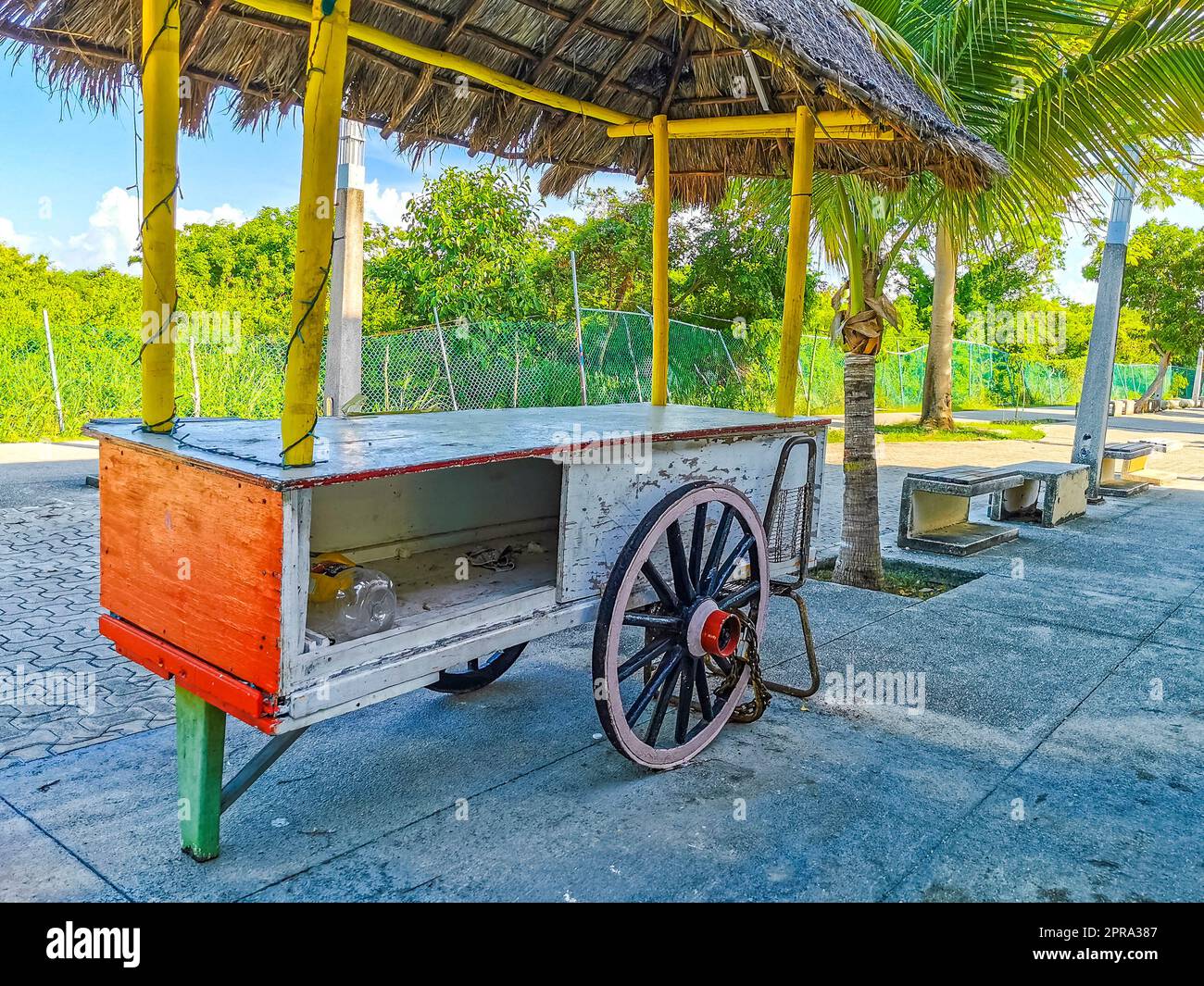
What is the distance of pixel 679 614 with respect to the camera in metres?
3.30

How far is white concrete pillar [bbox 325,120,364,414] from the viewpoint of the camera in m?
7.14

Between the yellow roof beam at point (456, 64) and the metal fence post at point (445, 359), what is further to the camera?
the metal fence post at point (445, 359)

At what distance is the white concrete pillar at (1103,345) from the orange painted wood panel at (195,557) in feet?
32.9

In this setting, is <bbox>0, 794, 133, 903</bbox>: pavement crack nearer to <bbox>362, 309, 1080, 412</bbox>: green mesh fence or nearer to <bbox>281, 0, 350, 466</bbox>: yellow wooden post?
<bbox>281, 0, 350, 466</bbox>: yellow wooden post

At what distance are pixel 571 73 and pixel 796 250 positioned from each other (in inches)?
62.0

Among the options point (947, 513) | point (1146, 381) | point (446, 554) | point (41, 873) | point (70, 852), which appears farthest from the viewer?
point (1146, 381)

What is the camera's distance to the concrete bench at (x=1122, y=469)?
11.1 meters

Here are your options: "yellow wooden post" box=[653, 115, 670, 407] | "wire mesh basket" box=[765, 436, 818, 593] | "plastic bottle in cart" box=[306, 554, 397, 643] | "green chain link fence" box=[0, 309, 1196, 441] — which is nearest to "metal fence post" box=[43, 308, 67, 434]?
"green chain link fence" box=[0, 309, 1196, 441]

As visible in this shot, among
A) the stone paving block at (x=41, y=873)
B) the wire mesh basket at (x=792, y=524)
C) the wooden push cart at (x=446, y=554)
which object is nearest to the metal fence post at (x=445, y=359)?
the wooden push cart at (x=446, y=554)

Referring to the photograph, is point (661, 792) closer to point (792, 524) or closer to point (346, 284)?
point (792, 524)

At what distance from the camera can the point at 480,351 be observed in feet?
36.3

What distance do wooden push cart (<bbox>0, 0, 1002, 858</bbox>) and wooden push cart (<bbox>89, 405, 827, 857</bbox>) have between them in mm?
11

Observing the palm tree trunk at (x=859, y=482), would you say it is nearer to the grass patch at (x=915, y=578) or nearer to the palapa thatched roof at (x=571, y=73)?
the grass patch at (x=915, y=578)

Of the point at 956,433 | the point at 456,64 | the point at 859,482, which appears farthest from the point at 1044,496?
the point at 956,433
